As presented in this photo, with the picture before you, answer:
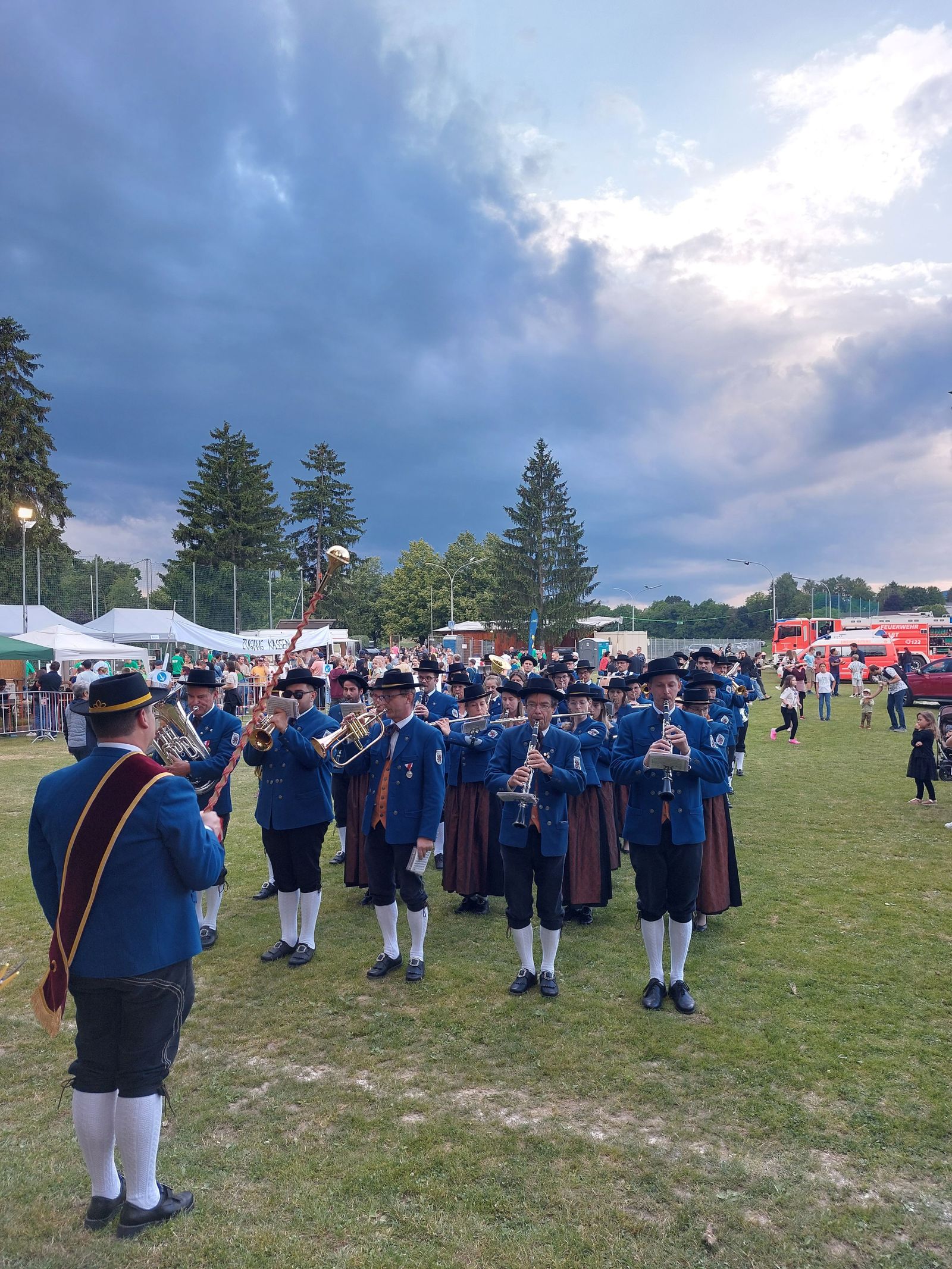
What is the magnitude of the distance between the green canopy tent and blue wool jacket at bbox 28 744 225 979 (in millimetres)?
19793

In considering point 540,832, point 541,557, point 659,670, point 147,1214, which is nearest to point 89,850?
point 147,1214

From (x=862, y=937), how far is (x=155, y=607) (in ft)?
Answer: 112

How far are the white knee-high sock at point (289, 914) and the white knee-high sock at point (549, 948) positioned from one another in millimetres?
2085

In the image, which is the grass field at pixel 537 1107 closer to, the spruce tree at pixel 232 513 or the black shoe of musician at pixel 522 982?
the black shoe of musician at pixel 522 982

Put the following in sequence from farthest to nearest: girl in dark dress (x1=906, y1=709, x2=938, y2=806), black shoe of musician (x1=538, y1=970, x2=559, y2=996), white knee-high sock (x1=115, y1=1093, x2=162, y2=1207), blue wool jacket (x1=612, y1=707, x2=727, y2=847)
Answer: girl in dark dress (x1=906, y1=709, x2=938, y2=806) < black shoe of musician (x1=538, y1=970, x2=559, y2=996) < blue wool jacket (x1=612, y1=707, x2=727, y2=847) < white knee-high sock (x1=115, y1=1093, x2=162, y2=1207)

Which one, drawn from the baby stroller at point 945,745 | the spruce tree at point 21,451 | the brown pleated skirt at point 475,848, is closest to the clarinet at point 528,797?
the brown pleated skirt at point 475,848

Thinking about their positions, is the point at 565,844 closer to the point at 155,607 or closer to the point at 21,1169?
the point at 21,1169

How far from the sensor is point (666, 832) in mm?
5266

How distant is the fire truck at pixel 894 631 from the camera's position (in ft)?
129

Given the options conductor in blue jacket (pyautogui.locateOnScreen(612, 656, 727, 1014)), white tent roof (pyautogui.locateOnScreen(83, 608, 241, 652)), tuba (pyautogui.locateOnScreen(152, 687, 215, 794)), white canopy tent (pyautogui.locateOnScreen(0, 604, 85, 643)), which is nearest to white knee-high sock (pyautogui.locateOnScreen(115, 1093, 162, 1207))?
tuba (pyautogui.locateOnScreen(152, 687, 215, 794))

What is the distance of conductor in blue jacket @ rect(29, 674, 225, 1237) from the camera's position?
10.2 feet

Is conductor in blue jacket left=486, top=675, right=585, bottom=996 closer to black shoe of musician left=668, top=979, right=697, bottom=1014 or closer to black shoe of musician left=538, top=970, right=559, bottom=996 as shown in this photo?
black shoe of musician left=538, top=970, right=559, bottom=996

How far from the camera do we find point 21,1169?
3.67 meters

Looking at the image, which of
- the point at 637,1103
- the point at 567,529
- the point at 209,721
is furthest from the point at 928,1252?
the point at 567,529
